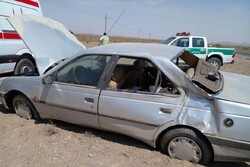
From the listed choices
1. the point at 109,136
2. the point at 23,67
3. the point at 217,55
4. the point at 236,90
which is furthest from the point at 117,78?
the point at 217,55

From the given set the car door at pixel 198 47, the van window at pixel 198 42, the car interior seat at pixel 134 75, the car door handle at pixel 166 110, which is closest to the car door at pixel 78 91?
the car interior seat at pixel 134 75

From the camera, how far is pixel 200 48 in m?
11.2

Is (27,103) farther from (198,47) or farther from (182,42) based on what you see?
(198,47)

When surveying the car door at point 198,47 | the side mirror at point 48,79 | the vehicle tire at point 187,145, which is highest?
the car door at point 198,47

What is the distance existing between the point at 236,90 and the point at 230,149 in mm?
768

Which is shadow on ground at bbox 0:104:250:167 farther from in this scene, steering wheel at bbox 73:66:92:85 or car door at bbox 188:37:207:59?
car door at bbox 188:37:207:59

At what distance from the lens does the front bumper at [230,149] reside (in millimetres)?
2463

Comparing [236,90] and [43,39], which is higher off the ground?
[43,39]

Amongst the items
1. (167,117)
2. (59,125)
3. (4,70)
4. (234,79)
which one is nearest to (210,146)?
(167,117)

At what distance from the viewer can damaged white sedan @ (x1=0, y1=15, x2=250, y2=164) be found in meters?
2.52

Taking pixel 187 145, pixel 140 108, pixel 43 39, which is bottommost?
pixel 187 145

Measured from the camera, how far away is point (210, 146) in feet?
8.75

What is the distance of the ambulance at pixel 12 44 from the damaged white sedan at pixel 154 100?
2.46 meters

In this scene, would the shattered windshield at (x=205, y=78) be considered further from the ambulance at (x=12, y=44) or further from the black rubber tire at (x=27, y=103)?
the ambulance at (x=12, y=44)
